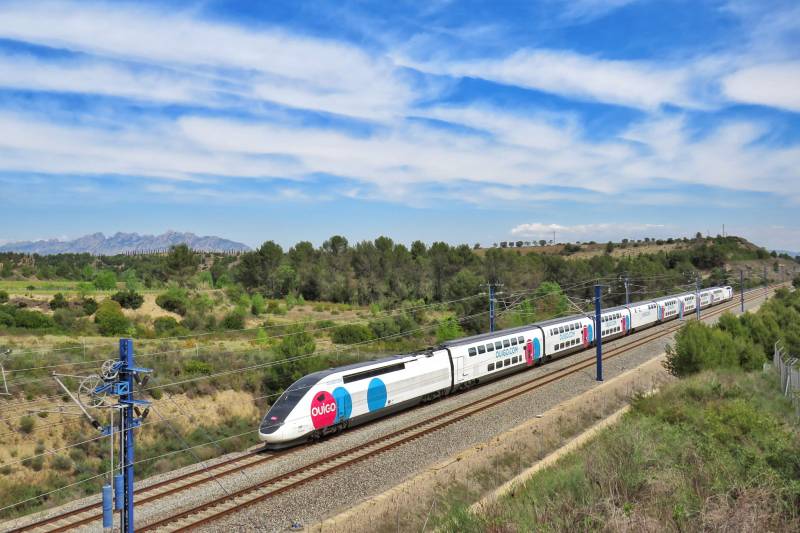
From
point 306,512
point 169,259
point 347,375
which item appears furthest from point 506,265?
point 306,512

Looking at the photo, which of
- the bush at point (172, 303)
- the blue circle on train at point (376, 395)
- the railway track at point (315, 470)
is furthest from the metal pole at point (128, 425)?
the bush at point (172, 303)

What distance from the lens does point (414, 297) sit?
85.0 m

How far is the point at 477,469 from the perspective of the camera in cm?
1723

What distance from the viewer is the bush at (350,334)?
178 ft

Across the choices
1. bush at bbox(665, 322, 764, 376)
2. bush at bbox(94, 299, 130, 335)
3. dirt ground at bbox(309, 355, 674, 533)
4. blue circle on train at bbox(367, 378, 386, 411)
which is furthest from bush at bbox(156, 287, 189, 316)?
bush at bbox(665, 322, 764, 376)

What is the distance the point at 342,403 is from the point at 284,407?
235cm

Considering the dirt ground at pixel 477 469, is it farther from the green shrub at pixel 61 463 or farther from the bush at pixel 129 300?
the bush at pixel 129 300

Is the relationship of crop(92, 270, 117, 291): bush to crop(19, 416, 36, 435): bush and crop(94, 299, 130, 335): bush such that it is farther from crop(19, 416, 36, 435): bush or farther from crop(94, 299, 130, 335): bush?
crop(19, 416, 36, 435): bush

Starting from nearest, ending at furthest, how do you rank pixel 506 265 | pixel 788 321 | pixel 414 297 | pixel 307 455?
1. pixel 307 455
2. pixel 788 321
3. pixel 506 265
4. pixel 414 297

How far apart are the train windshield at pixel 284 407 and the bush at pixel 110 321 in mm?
35108

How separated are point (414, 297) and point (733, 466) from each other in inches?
2873

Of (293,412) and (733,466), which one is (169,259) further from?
(733,466)

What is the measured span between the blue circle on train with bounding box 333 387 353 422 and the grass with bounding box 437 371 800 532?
8984 millimetres

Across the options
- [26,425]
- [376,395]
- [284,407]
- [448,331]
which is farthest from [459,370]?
[448,331]
